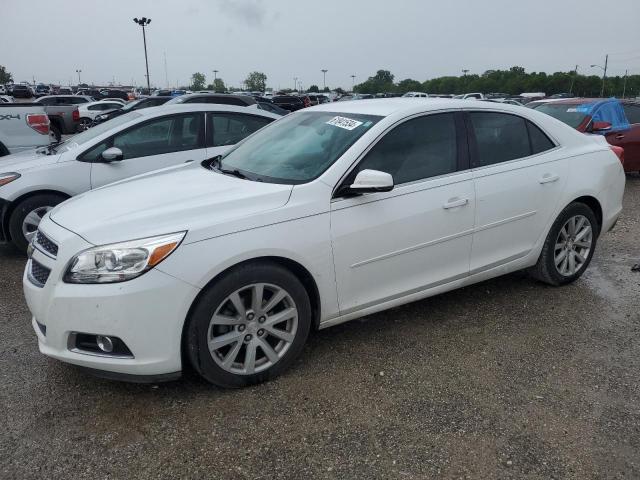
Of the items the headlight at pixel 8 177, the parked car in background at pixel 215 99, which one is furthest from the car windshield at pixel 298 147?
the parked car in background at pixel 215 99

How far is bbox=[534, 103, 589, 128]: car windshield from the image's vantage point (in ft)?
28.4

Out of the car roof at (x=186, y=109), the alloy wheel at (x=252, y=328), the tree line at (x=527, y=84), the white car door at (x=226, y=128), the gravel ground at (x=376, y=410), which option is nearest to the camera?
the gravel ground at (x=376, y=410)

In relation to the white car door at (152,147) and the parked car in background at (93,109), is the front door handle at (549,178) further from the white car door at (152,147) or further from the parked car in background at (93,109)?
the parked car in background at (93,109)

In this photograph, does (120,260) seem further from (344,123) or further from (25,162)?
(25,162)

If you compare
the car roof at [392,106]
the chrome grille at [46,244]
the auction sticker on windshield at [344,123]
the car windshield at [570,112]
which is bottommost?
the chrome grille at [46,244]

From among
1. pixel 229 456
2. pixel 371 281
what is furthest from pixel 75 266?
pixel 371 281

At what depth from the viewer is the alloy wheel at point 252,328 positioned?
114 inches

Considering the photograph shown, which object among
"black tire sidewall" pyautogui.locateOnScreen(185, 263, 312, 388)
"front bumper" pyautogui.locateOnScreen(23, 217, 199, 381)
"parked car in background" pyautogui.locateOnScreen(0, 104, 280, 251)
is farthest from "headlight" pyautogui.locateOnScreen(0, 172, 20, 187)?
"black tire sidewall" pyautogui.locateOnScreen(185, 263, 312, 388)

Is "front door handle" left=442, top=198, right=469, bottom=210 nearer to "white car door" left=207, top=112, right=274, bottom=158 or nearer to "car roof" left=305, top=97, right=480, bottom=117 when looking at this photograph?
"car roof" left=305, top=97, right=480, bottom=117

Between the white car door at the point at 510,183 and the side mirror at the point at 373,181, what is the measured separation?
0.92m

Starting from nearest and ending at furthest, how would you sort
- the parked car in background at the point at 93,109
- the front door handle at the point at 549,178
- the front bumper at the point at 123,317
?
1. the front bumper at the point at 123,317
2. the front door handle at the point at 549,178
3. the parked car in background at the point at 93,109

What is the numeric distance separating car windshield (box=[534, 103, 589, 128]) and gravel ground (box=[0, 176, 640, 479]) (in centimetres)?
553

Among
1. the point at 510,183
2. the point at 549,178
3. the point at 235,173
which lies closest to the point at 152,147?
the point at 235,173

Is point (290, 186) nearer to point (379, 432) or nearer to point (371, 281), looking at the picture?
point (371, 281)
